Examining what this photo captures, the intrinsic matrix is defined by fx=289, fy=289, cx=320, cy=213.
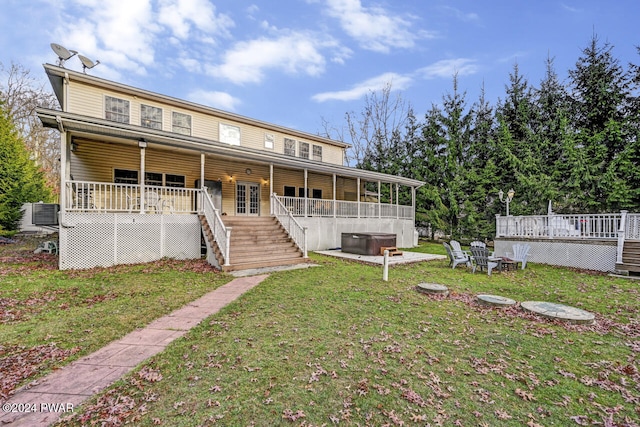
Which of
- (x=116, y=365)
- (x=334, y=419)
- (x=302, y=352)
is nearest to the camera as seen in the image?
(x=334, y=419)

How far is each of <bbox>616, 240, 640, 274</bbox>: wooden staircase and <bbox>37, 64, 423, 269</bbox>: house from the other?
10.0 metres

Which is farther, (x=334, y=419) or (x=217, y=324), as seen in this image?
(x=217, y=324)

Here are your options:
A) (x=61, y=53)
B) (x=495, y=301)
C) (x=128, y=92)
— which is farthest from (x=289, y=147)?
(x=495, y=301)

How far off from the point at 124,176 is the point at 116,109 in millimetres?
3165

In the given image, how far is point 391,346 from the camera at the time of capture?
409 centimetres

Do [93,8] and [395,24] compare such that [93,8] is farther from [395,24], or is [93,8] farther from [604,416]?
[604,416]

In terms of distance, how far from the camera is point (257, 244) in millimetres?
10789

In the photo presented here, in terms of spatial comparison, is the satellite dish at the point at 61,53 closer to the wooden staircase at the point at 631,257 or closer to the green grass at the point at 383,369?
the green grass at the point at 383,369

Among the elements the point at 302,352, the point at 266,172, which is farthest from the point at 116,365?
the point at 266,172

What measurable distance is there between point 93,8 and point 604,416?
68.6 feet

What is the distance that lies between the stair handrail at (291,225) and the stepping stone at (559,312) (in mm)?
7104

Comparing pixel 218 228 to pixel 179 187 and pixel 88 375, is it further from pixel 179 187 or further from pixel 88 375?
pixel 88 375

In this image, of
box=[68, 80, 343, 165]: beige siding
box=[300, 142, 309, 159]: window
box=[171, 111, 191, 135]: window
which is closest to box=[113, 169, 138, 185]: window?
box=[68, 80, 343, 165]: beige siding

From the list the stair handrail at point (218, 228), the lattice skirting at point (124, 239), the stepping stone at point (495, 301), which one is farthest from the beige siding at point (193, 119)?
the stepping stone at point (495, 301)
